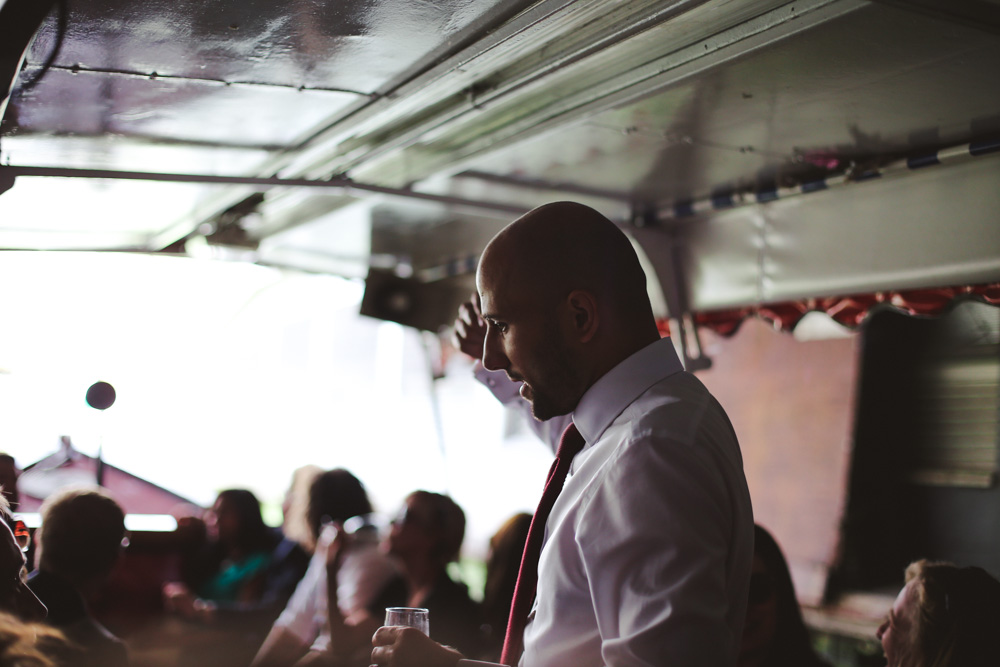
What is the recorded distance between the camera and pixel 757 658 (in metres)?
2.61

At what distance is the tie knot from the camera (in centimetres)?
175

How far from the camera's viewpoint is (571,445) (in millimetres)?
1763

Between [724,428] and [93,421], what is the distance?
2.21m

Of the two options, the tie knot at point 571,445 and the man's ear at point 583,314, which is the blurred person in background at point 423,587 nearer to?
the tie knot at point 571,445

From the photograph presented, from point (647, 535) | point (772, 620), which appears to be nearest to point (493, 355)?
point (647, 535)

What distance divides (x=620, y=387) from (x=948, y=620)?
4.85ft

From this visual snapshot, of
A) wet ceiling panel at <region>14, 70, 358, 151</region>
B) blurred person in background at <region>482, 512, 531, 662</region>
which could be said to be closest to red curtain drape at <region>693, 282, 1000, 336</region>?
blurred person in background at <region>482, 512, 531, 662</region>

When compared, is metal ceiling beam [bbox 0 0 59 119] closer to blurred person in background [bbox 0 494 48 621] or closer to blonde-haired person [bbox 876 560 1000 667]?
blurred person in background [bbox 0 494 48 621]

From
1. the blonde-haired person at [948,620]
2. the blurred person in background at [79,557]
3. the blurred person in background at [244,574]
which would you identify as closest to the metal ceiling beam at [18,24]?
the blurred person in background at [79,557]

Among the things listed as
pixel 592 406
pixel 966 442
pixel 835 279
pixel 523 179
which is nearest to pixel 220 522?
pixel 523 179

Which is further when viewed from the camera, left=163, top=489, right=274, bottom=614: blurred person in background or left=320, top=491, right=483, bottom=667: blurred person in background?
left=163, top=489, right=274, bottom=614: blurred person in background

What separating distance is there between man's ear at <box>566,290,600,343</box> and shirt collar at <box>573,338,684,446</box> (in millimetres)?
83

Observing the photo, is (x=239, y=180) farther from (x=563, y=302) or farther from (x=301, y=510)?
(x=301, y=510)

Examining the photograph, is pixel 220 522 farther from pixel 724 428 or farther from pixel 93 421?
pixel 724 428
